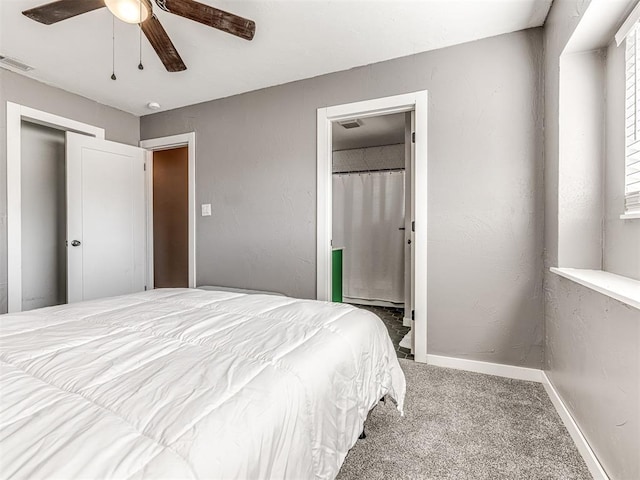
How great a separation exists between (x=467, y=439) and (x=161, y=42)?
2.66 metres

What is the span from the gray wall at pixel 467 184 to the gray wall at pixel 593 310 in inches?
5.2

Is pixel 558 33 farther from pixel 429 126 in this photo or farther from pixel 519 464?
pixel 519 464

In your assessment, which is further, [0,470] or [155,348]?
[155,348]

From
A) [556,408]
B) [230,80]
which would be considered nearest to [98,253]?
[230,80]

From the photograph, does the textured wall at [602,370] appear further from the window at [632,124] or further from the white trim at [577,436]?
the window at [632,124]

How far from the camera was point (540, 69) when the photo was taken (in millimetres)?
2225

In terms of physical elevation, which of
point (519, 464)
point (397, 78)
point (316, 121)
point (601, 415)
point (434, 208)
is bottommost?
point (519, 464)

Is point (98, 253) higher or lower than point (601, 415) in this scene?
higher

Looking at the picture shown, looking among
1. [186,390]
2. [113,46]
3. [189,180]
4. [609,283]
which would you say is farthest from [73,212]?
[609,283]

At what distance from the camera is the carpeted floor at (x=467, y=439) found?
138 cm

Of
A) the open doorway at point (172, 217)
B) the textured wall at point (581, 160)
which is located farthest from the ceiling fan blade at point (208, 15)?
the open doorway at point (172, 217)

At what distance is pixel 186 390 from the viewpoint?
794 mm

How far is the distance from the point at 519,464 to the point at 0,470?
1761 millimetres

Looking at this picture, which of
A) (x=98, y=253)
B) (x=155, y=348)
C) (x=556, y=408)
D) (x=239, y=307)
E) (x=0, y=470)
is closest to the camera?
(x=0, y=470)
